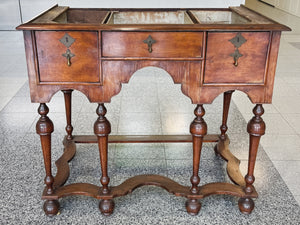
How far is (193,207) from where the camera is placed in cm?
200

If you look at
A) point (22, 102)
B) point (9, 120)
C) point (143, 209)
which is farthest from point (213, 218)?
point (22, 102)

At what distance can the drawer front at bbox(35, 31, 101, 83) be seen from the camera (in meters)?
1.65

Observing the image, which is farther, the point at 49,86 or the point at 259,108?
the point at 259,108

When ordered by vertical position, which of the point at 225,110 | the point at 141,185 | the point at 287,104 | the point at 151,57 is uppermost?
the point at 151,57

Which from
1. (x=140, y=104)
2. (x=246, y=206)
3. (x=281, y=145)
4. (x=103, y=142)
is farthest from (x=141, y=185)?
(x=140, y=104)

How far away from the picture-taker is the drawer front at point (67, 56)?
1.65 meters

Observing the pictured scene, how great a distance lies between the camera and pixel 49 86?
5.71ft

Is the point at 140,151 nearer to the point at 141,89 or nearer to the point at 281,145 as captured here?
the point at 281,145

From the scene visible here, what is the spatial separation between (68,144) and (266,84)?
56.6 inches

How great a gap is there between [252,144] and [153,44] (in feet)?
2.51

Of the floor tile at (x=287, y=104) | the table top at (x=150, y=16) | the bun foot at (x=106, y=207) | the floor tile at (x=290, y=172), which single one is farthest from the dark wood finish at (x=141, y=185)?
the floor tile at (x=287, y=104)

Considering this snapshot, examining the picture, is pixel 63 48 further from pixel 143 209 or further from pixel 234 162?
pixel 234 162

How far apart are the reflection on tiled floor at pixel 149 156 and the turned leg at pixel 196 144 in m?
0.06

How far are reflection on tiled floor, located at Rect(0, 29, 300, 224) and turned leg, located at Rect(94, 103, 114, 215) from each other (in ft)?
0.20
